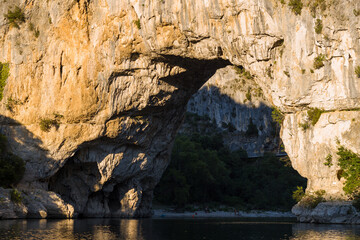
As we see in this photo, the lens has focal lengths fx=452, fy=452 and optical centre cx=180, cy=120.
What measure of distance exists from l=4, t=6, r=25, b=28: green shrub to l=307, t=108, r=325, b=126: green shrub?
82.4 ft

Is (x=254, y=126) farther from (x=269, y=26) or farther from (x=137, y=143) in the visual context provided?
(x=269, y=26)

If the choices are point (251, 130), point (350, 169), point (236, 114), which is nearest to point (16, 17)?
point (350, 169)

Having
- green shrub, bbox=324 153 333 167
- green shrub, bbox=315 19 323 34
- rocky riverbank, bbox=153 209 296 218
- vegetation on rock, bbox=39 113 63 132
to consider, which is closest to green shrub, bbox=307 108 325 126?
green shrub, bbox=324 153 333 167

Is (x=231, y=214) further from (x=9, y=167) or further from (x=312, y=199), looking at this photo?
(x=312, y=199)

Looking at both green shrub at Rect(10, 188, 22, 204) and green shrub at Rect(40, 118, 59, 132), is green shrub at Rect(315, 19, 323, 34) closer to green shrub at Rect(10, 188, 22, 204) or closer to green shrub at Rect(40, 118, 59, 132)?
green shrub at Rect(40, 118, 59, 132)

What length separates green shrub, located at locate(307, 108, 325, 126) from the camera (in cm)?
2586

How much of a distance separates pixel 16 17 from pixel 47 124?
9382mm

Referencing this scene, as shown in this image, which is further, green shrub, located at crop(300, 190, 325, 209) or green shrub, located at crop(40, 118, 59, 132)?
green shrub, located at crop(40, 118, 59, 132)

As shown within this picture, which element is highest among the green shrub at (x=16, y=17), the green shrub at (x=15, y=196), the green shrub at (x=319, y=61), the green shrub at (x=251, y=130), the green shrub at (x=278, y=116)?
the green shrub at (x=16, y=17)

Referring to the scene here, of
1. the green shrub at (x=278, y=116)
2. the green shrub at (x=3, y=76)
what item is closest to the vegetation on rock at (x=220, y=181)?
the green shrub at (x=3, y=76)

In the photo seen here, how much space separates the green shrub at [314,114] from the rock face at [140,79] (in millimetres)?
255

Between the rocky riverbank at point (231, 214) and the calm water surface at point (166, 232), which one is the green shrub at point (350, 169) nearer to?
the calm water surface at point (166, 232)

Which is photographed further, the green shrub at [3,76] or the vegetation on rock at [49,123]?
the green shrub at [3,76]

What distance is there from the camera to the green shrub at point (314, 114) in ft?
84.8
